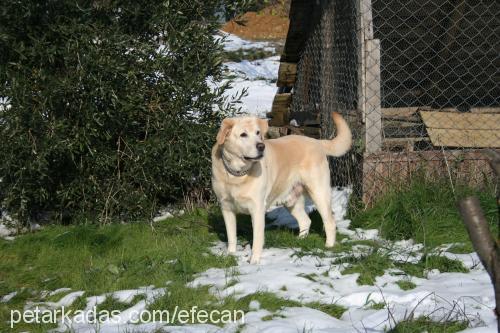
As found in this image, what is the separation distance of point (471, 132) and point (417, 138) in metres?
0.71

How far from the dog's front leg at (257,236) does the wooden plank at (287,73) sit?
4455mm

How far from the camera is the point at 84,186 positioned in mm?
6160

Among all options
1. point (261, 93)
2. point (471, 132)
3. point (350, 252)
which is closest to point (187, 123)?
point (350, 252)

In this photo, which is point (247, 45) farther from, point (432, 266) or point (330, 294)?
point (330, 294)

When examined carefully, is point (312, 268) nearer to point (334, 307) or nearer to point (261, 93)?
point (334, 307)

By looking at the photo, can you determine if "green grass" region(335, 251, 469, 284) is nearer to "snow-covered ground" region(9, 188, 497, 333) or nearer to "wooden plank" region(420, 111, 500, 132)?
"snow-covered ground" region(9, 188, 497, 333)

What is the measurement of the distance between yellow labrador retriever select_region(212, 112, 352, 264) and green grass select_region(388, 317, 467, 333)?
1.75 meters

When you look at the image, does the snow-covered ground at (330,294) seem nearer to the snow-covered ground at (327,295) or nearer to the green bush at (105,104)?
the snow-covered ground at (327,295)

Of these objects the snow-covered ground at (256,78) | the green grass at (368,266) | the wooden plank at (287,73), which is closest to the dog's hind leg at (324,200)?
the green grass at (368,266)

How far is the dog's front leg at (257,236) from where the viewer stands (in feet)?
15.8

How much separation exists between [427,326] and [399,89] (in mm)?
6627

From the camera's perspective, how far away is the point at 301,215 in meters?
5.72

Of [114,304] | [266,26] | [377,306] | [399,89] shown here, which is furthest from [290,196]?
[266,26]

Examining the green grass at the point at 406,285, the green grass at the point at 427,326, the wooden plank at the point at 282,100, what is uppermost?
the wooden plank at the point at 282,100
